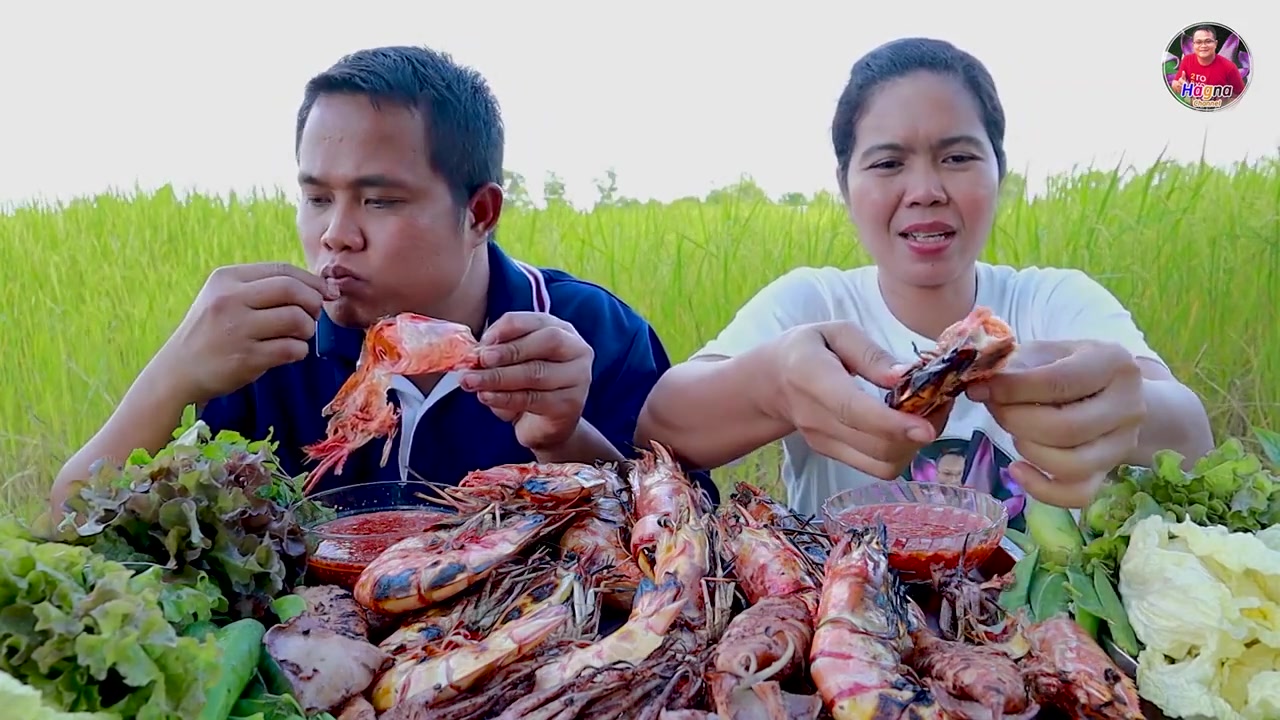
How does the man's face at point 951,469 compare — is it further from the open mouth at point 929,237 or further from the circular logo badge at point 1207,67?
the circular logo badge at point 1207,67

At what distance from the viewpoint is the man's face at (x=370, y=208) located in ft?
7.36

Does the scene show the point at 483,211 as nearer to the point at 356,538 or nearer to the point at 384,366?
the point at 384,366

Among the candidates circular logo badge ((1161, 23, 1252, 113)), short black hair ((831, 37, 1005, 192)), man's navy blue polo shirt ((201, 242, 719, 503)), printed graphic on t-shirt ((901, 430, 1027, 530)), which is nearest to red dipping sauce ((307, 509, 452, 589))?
man's navy blue polo shirt ((201, 242, 719, 503))

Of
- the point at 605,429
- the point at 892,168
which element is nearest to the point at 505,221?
the point at 605,429

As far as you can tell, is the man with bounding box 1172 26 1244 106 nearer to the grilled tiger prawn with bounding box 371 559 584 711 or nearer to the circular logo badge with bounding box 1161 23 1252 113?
the circular logo badge with bounding box 1161 23 1252 113

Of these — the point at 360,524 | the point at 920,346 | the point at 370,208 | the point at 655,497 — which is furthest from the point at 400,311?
the point at 920,346

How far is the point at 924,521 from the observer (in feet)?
6.04

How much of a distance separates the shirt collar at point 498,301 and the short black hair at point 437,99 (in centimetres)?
29

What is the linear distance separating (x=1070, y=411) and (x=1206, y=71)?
135 inches

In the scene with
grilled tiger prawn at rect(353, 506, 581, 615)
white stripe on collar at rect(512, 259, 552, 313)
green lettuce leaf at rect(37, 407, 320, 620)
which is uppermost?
white stripe on collar at rect(512, 259, 552, 313)

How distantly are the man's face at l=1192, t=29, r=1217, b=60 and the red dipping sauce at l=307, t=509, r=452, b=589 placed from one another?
422cm

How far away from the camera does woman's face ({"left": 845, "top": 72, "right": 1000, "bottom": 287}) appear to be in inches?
97.3

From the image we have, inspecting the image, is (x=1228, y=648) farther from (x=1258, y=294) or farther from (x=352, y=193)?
(x=1258, y=294)

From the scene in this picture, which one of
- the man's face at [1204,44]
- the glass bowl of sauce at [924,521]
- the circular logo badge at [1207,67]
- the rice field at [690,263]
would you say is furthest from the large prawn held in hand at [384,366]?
the man's face at [1204,44]
